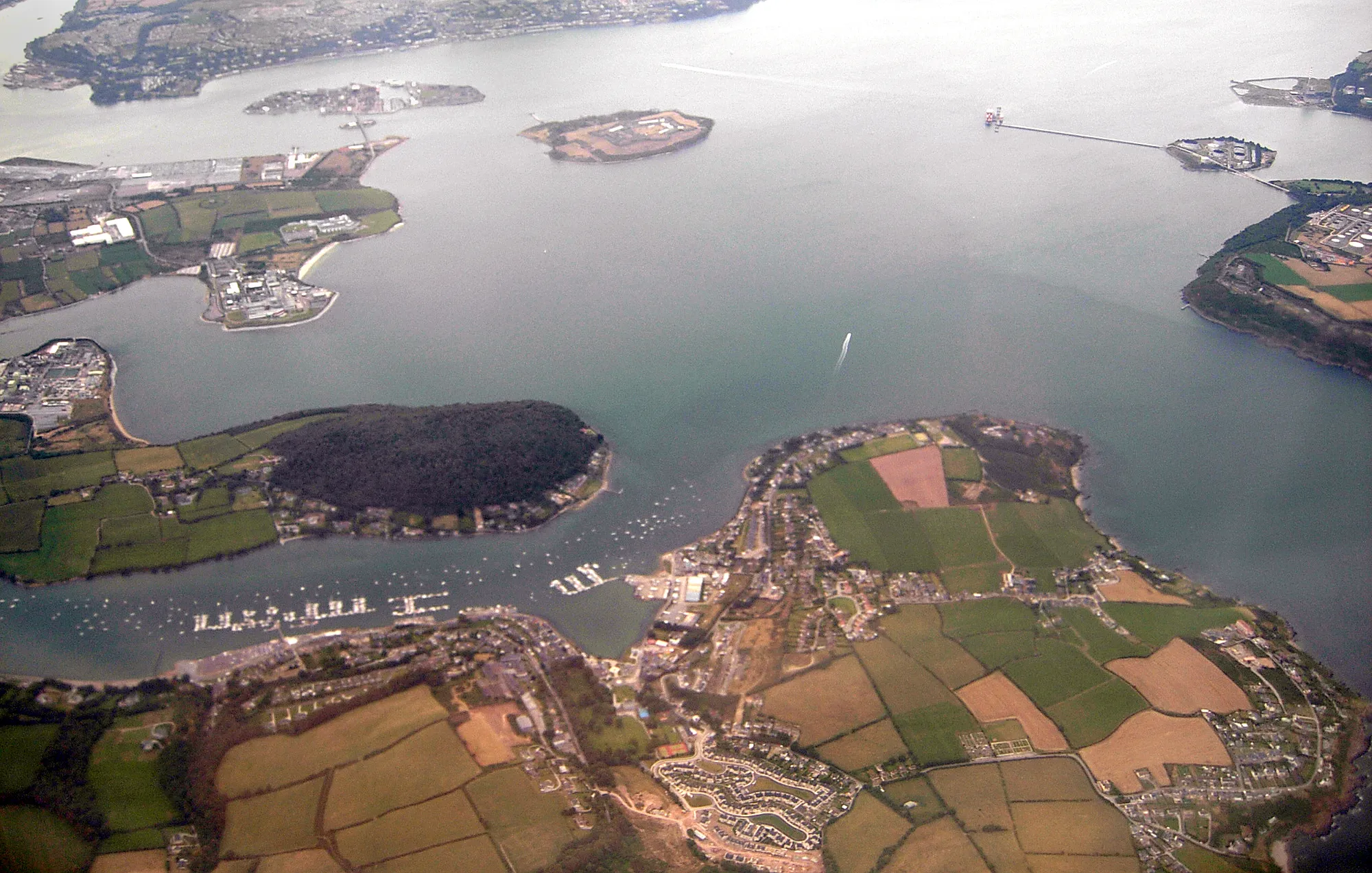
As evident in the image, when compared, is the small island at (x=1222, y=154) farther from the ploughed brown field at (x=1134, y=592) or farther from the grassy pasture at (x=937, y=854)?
the grassy pasture at (x=937, y=854)

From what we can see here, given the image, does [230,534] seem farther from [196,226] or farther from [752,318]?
[196,226]

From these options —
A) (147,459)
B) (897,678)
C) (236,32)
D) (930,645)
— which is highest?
(236,32)

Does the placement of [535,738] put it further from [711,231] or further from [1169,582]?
[711,231]

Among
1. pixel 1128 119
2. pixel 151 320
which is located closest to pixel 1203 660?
pixel 151 320

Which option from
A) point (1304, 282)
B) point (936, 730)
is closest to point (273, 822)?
point (936, 730)

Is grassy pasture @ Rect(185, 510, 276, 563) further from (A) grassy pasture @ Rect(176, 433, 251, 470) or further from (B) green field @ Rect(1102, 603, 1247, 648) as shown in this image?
(B) green field @ Rect(1102, 603, 1247, 648)

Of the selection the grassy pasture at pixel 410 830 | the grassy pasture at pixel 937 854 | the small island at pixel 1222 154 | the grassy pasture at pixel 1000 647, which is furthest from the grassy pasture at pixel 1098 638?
the small island at pixel 1222 154

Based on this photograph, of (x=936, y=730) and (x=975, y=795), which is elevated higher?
(x=936, y=730)
